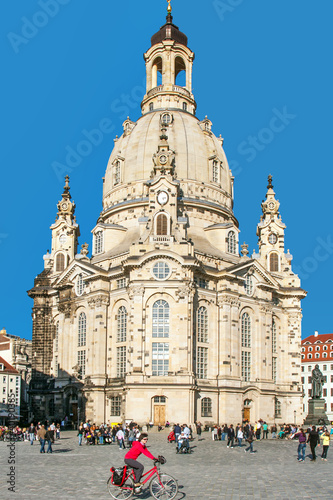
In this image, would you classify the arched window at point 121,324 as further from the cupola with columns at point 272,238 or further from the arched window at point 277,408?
the cupola with columns at point 272,238

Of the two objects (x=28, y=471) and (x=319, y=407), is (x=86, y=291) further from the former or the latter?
(x=28, y=471)

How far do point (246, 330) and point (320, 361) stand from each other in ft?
145

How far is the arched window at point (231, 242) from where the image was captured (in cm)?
7381

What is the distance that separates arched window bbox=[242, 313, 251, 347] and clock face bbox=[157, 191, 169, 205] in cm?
1613

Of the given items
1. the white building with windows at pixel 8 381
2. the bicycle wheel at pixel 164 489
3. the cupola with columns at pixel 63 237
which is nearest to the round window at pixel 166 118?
the cupola with columns at pixel 63 237

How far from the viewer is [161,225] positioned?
64375 mm

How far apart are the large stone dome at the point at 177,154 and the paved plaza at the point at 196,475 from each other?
42810 mm

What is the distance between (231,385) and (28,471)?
1605 inches

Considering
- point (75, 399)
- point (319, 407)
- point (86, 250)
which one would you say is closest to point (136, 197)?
point (86, 250)

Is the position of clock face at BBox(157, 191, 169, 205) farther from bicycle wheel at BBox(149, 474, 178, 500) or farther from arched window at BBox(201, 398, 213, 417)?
bicycle wheel at BBox(149, 474, 178, 500)

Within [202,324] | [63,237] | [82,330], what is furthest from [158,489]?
[63,237]

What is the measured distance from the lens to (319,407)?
2302 inches

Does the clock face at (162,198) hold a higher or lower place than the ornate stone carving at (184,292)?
higher

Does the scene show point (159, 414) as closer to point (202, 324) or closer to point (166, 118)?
point (202, 324)
